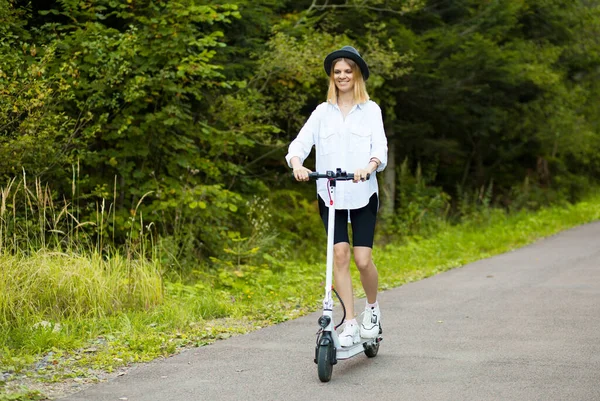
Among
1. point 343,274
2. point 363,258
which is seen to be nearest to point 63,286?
point 343,274

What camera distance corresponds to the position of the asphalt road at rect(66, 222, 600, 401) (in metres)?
5.50

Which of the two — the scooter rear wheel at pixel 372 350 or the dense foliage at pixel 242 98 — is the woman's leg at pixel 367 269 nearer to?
the scooter rear wheel at pixel 372 350

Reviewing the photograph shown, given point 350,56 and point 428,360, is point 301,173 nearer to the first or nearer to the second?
point 350,56

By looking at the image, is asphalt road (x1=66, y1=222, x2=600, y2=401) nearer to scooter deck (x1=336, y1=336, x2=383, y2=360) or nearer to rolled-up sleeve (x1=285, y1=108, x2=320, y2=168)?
scooter deck (x1=336, y1=336, x2=383, y2=360)

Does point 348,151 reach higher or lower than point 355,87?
lower

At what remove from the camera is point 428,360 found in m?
6.38

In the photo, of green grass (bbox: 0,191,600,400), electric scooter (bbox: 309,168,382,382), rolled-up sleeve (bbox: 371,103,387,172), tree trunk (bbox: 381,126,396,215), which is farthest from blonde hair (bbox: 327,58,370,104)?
tree trunk (bbox: 381,126,396,215)

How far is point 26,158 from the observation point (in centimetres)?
958

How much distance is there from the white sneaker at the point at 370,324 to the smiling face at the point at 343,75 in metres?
1.54

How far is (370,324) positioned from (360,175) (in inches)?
47.6

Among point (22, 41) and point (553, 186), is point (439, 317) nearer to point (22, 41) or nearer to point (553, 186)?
point (22, 41)

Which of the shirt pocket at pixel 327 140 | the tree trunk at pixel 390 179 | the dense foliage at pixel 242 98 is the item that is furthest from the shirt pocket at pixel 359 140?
the tree trunk at pixel 390 179

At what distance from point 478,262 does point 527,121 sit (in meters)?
9.87

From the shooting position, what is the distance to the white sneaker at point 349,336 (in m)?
6.06
